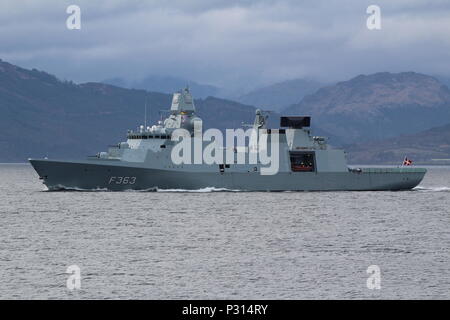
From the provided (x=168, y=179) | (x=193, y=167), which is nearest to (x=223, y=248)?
(x=193, y=167)

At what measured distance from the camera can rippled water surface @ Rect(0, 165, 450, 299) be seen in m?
33.7

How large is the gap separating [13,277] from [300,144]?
45.7m

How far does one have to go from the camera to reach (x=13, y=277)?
116 feet

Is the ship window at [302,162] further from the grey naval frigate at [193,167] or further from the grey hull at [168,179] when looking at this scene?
the grey hull at [168,179]

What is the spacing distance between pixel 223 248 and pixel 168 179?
29.5 metres

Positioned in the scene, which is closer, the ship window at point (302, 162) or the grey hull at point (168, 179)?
the grey hull at point (168, 179)

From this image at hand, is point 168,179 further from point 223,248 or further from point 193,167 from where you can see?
point 223,248

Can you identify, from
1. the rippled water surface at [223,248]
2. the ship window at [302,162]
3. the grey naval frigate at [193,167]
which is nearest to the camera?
the rippled water surface at [223,248]

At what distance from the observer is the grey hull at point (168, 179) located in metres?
72.1

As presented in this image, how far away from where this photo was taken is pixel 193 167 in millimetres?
73062

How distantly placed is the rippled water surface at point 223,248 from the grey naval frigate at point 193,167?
1963 mm

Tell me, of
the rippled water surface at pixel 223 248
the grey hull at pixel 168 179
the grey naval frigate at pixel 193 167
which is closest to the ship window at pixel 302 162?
the grey naval frigate at pixel 193 167

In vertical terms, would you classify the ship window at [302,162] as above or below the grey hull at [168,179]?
above

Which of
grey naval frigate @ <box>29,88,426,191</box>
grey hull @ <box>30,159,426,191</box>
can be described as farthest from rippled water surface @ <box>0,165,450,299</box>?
grey naval frigate @ <box>29,88,426,191</box>
